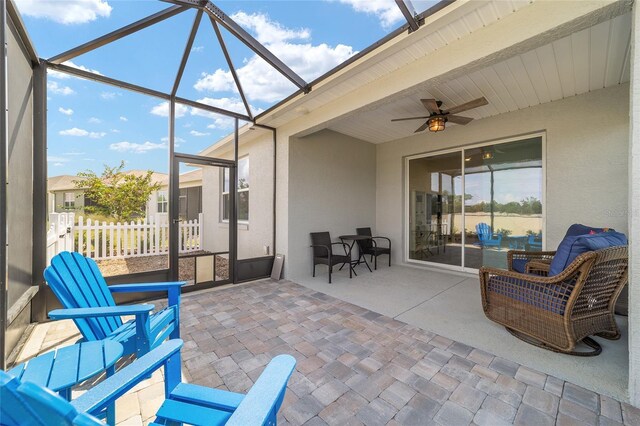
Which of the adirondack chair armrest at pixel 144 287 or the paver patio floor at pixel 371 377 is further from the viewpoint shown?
the adirondack chair armrest at pixel 144 287

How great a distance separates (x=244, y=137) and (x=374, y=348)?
15.7 feet

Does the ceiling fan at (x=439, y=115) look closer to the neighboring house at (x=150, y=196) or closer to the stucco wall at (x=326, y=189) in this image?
the stucco wall at (x=326, y=189)

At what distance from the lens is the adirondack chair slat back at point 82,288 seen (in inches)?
68.1

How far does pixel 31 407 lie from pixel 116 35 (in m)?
3.89

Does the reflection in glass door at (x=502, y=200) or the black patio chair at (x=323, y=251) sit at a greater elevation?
the reflection in glass door at (x=502, y=200)

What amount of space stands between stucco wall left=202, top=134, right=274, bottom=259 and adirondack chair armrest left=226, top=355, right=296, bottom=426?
13.4 feet

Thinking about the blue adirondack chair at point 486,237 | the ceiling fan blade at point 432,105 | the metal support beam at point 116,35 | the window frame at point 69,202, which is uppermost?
the metal support beam at point 116,35

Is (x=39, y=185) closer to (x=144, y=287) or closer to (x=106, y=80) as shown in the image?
(x=106, y=80)

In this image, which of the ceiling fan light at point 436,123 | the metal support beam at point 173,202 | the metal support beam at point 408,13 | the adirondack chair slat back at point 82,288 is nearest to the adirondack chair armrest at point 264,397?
the adirondack chair slat back at point 82,288

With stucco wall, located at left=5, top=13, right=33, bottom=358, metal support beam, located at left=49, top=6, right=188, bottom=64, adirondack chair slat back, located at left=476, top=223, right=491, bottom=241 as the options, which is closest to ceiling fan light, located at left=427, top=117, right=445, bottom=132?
adirondack chair slat back, located at left=476, top=223, right=491, bottom=241

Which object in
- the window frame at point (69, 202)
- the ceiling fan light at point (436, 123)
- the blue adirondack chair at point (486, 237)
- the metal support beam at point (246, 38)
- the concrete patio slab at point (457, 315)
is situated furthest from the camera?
the blue adirondack chair at point (486, 237)

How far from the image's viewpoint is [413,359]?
225 centimetres

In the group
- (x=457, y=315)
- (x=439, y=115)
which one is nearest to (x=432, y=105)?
(x=439, y=115)

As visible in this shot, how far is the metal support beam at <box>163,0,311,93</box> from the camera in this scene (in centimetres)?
277
